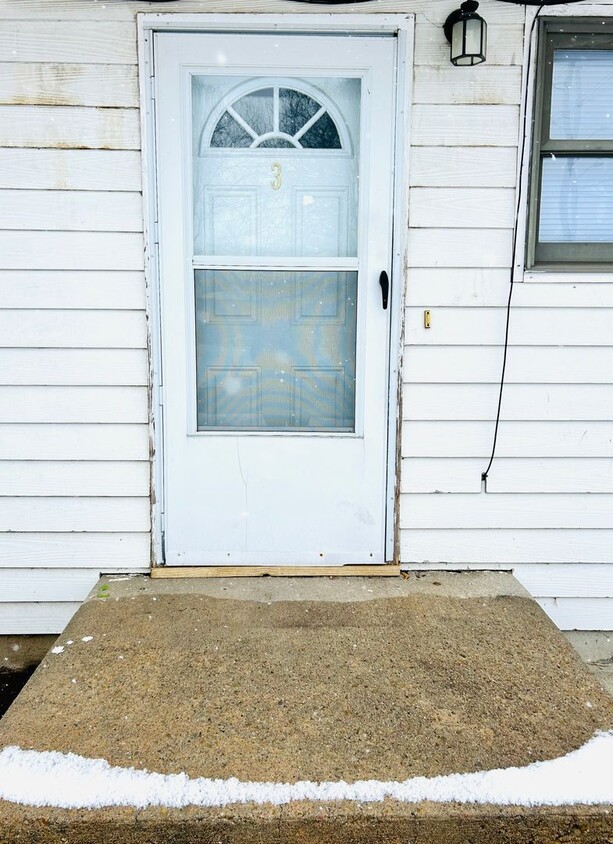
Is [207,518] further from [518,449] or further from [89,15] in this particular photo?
[89,15]

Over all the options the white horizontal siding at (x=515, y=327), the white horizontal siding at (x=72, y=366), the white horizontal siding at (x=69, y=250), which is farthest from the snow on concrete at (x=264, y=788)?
the white horizontal siding at (x=69, y=250)

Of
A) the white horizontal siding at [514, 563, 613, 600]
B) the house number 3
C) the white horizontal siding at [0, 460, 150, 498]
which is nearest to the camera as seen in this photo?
the house number 3

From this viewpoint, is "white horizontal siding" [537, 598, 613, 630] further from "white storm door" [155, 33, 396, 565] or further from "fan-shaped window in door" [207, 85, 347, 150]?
"fan-shaped window in door" [207, 85, 347, 150]

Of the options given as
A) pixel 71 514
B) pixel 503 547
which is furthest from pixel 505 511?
pixel 71 514

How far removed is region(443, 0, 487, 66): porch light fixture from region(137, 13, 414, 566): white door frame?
0.56ft

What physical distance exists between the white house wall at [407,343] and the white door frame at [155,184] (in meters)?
0.04

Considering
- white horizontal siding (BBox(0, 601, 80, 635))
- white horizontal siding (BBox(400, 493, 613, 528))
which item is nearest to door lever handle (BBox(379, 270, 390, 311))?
white horizontal siding (BBox(400, 493, 613, 528))

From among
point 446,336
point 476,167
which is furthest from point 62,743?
point 476,167

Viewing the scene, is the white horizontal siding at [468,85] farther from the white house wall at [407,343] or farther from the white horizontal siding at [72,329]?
the white horizontal siding at [72,329]

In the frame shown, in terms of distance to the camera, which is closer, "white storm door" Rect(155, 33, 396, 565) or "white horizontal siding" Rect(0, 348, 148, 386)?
"white storm door" Rect(155, 33, 396, 565)

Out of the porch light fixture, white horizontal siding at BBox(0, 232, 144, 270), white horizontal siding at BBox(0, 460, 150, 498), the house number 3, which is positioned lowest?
white horizontal siding at BBox(0, 460, 150, 498)

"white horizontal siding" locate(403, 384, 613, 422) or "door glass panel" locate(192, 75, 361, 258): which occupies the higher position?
"door glass panel" locate(192, 75, 361, 258)

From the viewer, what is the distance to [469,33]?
229 centimetres

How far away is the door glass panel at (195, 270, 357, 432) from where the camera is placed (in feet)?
8.42
